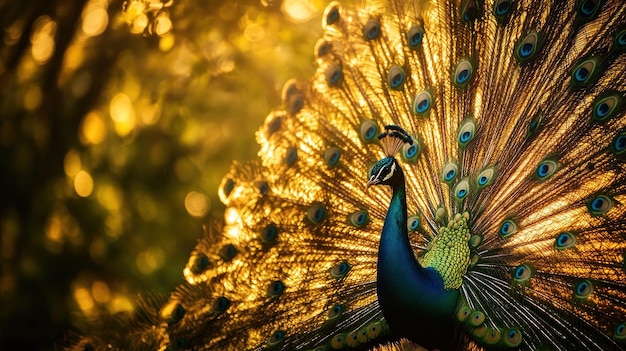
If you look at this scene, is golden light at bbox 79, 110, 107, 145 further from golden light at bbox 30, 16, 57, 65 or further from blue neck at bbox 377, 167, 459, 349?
blue neck at bbox 377, 167, 459, 349

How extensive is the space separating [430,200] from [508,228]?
45 centimetres

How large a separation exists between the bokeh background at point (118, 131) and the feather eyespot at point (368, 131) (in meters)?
1.48

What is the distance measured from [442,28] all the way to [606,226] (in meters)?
1.22

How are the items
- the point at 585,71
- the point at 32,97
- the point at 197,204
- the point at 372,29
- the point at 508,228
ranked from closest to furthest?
the point at 585,71, the point at 508,228, the point at 372,29, the point at 32,97, the point at 197,204

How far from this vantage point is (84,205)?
285 inches

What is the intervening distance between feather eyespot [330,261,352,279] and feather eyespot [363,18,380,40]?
1128 mm

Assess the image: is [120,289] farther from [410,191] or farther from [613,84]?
[613,84]

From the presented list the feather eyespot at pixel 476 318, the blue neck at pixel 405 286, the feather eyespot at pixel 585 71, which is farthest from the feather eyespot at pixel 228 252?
the feather eyespot at pixel 585 71

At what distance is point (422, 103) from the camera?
4141 mm

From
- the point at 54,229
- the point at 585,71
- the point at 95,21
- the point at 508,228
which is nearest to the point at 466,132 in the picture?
the point at 508,228

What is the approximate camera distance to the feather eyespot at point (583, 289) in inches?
138

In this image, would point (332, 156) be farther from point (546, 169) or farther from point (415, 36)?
point (546, 169)

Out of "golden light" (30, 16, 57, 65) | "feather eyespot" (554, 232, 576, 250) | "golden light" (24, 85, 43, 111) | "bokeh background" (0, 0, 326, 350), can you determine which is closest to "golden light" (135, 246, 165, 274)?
"bokeh background" (0, 0, 326, 350)

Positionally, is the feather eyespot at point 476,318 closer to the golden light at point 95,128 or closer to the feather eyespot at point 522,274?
the feather eyespot at point 522,274
